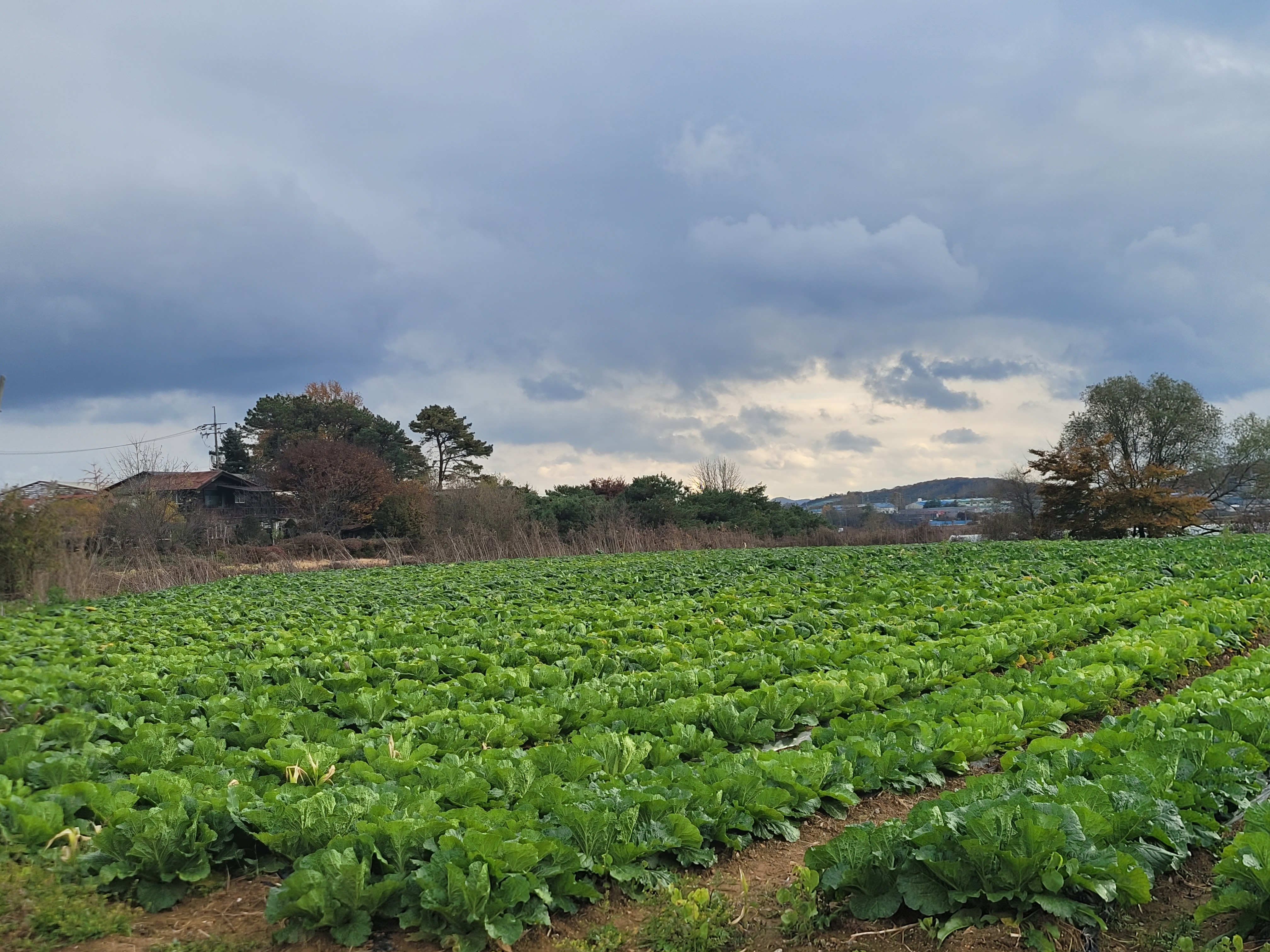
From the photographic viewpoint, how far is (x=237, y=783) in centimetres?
462

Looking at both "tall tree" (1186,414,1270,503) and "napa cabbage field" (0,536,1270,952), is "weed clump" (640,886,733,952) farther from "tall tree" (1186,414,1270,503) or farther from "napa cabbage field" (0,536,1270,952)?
"tall tree" (1186,414,1270,503)

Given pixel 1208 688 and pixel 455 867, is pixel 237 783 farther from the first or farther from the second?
pixel 1208 688

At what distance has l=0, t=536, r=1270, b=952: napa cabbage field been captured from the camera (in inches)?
135

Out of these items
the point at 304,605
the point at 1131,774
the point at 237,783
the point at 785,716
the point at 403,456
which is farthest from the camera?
the point at 403,456

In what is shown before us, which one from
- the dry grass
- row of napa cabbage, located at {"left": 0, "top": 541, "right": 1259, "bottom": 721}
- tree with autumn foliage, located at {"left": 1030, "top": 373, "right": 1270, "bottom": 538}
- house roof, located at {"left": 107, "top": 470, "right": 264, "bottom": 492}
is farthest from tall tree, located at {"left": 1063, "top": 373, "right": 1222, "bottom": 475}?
house roof, located at {"left": 107, "top": 470, "right": 264, "bottom": 492}

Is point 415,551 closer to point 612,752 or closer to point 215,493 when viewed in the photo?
point 215,493

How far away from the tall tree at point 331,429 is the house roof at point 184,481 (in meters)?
2.14

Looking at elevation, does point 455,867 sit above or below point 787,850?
above

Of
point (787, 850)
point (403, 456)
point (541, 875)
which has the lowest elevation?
point (787, 850)

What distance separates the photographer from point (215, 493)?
46.7 m

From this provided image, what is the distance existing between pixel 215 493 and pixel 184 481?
1.61 m

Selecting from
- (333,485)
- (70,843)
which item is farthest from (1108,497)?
(70,843)

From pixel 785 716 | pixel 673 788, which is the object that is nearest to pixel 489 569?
pixel 785 716

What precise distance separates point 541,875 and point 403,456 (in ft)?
160
